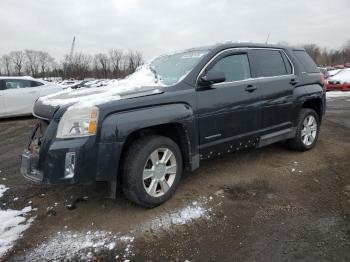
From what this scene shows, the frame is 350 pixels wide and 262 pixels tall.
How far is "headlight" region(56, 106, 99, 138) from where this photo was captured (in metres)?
3.21

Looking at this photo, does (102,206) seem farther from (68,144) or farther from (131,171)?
(68,144)

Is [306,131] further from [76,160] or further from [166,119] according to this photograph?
[76,160]

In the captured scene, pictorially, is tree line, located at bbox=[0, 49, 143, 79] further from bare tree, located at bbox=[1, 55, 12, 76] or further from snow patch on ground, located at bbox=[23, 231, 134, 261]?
snow patch on ground, located at bbox=[23, 231, 134, 261]

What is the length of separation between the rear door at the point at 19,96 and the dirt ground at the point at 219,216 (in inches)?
248

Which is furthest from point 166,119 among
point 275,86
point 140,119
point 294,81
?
point 294,81

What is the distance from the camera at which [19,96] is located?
36.1 ft

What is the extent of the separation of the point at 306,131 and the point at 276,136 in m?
0.96

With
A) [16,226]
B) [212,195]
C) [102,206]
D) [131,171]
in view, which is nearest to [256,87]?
[212,195]

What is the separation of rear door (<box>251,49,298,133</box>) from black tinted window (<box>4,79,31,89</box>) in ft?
29.1

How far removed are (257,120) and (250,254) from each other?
223cm

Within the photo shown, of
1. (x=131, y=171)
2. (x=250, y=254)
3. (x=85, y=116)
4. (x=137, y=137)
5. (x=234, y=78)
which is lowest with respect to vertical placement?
(x=250, y=254)

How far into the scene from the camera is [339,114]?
10195mm

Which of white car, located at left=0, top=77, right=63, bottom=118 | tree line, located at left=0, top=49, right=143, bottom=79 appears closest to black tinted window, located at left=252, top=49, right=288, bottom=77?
white car, located at left=0, top=77, right=63, bottom=118

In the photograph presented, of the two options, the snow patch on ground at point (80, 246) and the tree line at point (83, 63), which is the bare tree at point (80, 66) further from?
the snow patch on ground at point (80, 246)
